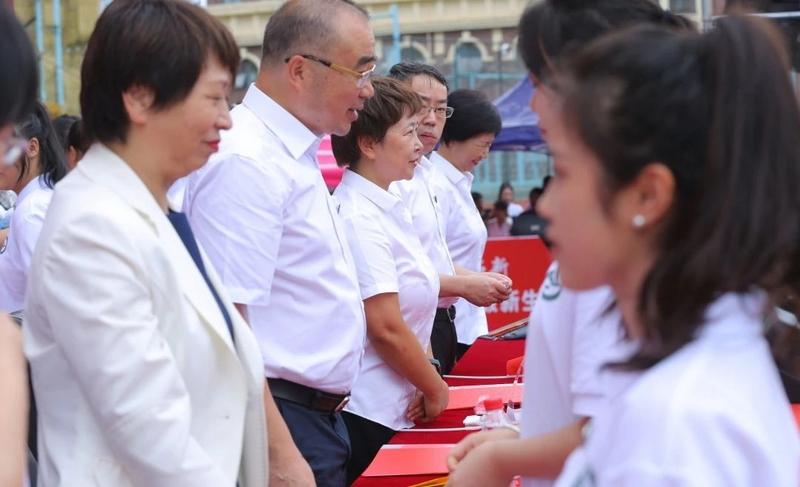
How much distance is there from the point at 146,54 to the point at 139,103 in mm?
96

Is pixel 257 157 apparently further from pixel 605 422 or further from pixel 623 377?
pixel 605 422

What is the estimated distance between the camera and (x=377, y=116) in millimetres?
4082

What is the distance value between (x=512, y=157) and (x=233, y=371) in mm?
19969

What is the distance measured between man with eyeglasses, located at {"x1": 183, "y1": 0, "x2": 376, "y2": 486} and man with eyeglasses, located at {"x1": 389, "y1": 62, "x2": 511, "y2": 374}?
110cm

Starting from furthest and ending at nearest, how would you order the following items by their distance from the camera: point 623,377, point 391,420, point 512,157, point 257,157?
point 512,157, point 391,420, point 257,157, point 623,377

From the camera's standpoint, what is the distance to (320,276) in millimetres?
3203

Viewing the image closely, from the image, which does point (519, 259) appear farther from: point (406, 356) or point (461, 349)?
point (406, 356)

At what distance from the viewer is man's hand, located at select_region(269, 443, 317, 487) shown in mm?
2711

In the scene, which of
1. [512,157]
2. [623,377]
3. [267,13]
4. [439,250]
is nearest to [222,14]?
[267,13]

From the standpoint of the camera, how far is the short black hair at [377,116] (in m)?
4.08

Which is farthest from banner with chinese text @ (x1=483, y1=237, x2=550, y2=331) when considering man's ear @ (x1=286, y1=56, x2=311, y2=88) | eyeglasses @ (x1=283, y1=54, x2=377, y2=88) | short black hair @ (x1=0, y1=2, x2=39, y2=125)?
short black hair @ (x1=0, y1=2, x2=39, y2=125)

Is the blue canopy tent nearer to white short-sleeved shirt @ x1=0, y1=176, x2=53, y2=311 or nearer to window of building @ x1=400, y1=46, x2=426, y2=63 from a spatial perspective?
window of building @ x1=400, y1=46, x2=426, y2=63

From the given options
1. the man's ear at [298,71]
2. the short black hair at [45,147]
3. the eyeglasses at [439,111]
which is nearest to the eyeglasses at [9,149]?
the man's ear at [298,71]

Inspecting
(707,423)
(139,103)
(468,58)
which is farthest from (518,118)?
(707,423)
